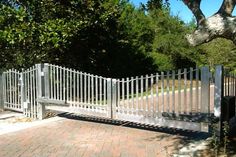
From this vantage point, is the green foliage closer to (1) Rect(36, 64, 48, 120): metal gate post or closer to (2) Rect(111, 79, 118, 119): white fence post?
(1) Rect(36, 64, 48, 120): metal gate post

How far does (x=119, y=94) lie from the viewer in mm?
10352

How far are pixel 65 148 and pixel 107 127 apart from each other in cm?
223

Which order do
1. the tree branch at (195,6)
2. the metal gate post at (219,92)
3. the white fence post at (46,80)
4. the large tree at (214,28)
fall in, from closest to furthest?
the large tree at (214,28) → the tree branch at (195,6) → the metal gate post at (219,92) → the white fence post at (46,80)

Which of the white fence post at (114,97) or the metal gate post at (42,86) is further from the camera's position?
the metal gate post at (42,86)

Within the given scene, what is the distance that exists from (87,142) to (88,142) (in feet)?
0.07

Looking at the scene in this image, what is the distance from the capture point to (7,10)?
1429cm

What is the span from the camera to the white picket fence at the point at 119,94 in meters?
8.91

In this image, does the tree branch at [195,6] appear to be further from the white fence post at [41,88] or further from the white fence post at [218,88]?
the white fence post at [41,88]

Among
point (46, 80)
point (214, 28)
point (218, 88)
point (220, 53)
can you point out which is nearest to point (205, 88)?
point (218, 88)

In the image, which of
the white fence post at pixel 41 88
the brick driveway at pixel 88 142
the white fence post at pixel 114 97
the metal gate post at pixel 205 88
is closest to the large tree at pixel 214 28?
the metal gate post at pixel 205 88

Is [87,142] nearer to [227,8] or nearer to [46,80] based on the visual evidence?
[46,80]

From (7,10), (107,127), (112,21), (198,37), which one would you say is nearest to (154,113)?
(107,127)

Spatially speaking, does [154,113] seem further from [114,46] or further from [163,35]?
[163,35]

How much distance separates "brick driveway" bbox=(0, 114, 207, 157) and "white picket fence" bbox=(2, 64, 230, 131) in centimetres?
38
